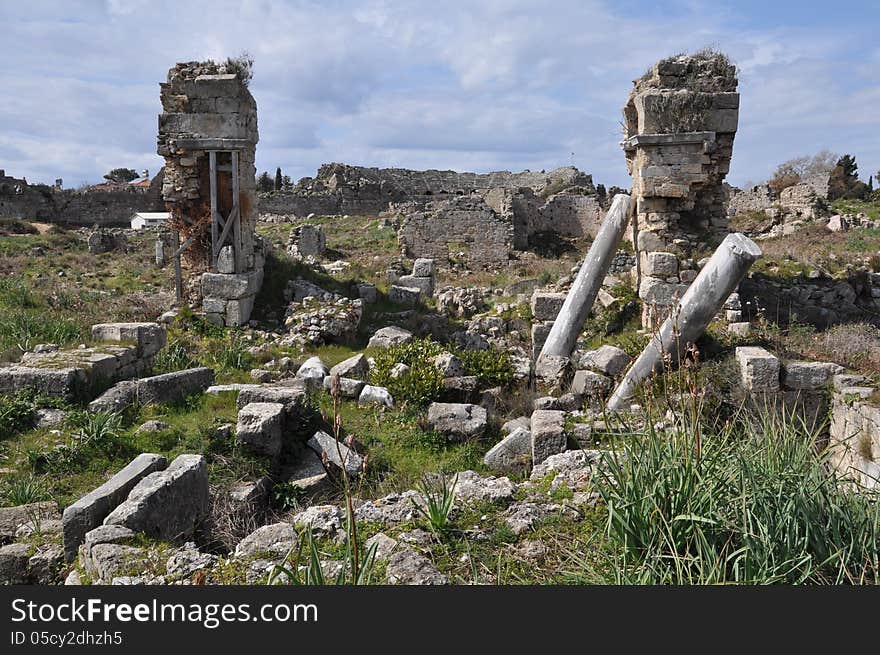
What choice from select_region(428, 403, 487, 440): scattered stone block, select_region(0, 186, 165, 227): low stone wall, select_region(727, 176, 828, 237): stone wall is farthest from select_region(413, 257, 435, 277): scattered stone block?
select_region(0, 186, 165, 227): low stone wall

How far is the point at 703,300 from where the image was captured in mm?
8227

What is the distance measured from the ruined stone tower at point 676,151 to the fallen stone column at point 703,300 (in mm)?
1326

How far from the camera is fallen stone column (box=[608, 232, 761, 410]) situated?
8.03m

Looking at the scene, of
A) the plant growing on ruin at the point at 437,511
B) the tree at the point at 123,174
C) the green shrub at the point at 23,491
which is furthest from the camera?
the tree at the point at 123,174

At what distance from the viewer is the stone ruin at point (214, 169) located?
12023mm

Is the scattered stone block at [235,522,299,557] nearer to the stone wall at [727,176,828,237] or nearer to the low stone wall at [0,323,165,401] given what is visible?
the low stone wall at [0,323,165,401]

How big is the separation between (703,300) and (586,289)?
204 centimetres

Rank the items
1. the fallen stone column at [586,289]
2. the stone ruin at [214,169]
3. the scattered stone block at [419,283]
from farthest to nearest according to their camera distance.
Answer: the scattered stone block at [419,283] → the stone ruin at [214,169] → the fallen stone column at [586,289]

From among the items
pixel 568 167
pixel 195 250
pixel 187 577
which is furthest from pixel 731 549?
pixel 568 167

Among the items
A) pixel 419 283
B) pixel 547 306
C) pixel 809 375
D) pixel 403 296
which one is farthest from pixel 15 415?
pixel 419 283

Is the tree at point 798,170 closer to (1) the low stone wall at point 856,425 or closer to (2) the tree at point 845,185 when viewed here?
(2) the tree at point 845,185

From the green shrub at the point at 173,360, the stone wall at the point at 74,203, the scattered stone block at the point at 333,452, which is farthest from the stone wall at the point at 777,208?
the stone wall at the point at 74,203

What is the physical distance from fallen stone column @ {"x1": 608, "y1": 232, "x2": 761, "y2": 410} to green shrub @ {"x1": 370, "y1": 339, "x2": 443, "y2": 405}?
228 centimetres

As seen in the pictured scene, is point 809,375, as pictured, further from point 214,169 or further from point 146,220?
point 146,220
